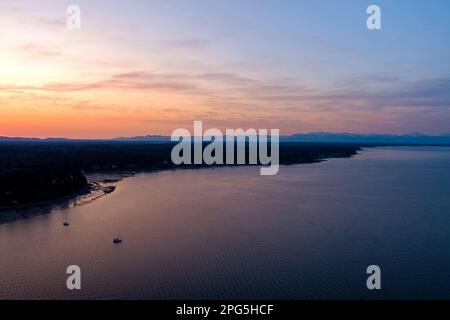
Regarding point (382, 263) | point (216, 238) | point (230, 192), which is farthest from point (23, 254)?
point (230, 192)

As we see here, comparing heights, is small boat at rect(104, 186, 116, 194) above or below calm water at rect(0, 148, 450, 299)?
above

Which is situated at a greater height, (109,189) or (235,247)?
(109,189)

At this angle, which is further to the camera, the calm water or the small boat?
the small boat

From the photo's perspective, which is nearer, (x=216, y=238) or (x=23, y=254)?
(x=23, y=254)

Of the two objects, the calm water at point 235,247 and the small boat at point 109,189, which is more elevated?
the small boat at point 109,189

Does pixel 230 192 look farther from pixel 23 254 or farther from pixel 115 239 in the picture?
pixel 23 254

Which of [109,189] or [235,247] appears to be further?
[109,189]

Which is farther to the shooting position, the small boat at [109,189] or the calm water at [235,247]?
the small boat at [109,189]
